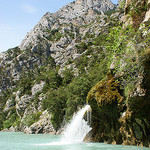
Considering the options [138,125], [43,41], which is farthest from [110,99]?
[43,41]

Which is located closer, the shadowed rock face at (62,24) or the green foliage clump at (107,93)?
the green foliage clump at (107,93)

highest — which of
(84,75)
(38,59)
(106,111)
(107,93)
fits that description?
(38,59)

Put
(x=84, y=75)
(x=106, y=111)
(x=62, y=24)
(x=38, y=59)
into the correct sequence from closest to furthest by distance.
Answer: (x=106, y=111)
(x=84, y=75)
(x=38, y=59)
(x=62, y=24)

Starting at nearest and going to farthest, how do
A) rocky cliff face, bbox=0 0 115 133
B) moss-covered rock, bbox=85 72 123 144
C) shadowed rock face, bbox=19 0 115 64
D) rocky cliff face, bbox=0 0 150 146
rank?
1. rocky cliff face, bbox=0 0 150 146
2. moss-covered rock, bbox=85 72 123 144
3. rocky cliff face, bbox=0 0 115 133
4. shadowed rock face, bbox=19 0 115 64

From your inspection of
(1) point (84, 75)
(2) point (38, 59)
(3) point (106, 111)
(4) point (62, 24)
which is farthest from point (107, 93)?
(4) point (62, 24)

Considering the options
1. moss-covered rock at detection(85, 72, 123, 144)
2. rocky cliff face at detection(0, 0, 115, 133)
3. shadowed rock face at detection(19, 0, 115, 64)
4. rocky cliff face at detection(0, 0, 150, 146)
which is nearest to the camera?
rocky cliff face at detection(0, 0, 150, 146)

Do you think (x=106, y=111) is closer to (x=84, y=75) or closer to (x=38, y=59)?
(x=84, y=75)

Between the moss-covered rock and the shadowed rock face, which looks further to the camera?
the shadowed rock face

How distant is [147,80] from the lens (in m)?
10.8

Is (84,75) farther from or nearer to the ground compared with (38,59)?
nearer to the ground

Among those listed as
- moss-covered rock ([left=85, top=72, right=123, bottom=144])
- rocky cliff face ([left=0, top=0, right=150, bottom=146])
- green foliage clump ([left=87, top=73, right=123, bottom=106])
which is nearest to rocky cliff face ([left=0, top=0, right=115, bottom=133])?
rocky cliff face ([left=0, top=0, right=150, bottom=146])

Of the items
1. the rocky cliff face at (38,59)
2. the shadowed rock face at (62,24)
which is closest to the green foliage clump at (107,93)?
the rocky cliff face at (38,59)

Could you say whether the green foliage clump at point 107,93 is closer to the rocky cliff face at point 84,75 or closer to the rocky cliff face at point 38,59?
the rocky cliff face at point 84,75

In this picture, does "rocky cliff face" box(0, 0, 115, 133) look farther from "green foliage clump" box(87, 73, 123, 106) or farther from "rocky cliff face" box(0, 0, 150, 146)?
"green foliage clump" box(87, 73, 123, 106)
